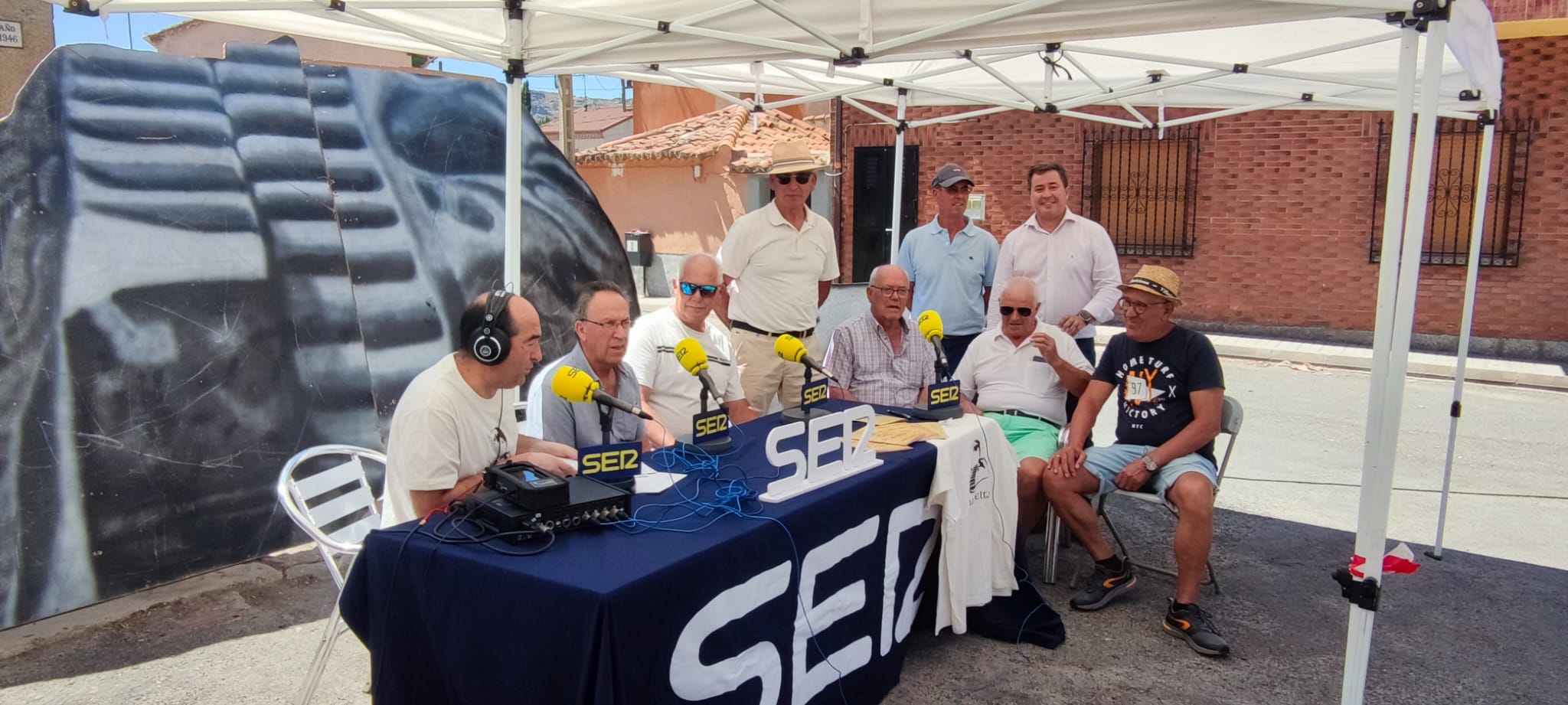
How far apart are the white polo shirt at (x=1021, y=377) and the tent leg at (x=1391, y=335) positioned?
6.26 ft

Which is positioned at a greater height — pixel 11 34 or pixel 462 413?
pixel 11 34

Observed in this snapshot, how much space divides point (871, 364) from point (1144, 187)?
10.1 m

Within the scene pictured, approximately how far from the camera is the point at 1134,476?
174 inches

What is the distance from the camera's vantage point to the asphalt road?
3.64 m

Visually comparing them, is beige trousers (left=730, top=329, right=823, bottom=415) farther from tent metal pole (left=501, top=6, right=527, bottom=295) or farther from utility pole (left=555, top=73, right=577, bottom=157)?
utility pole (left=555, top=73, right=577, bottom=157)

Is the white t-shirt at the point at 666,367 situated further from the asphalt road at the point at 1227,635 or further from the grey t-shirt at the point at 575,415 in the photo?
the asphalt road at the point at 1227,635

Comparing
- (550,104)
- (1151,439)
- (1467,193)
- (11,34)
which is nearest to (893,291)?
(1151,439)

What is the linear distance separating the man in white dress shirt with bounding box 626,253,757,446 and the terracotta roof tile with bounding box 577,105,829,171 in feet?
43.0

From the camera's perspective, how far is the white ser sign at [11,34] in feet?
16.8

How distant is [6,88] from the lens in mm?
5168

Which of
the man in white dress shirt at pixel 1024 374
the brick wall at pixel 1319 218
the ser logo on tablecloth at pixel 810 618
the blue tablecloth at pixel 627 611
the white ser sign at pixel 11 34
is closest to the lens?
the blue tablecloth at pixel 627 611

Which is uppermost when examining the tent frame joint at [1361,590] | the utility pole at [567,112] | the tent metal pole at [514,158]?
the utility pole at [567,112]

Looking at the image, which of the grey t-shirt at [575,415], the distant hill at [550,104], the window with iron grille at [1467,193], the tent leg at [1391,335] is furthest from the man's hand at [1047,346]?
the distant hill at [550,104]

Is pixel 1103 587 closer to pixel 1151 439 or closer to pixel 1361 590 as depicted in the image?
pixel 1151 439
